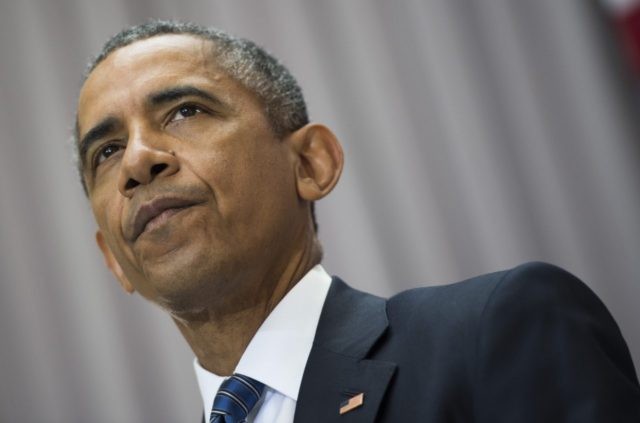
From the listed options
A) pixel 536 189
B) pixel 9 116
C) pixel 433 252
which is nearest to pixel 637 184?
pixel 536 189

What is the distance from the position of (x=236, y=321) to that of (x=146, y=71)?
56cm

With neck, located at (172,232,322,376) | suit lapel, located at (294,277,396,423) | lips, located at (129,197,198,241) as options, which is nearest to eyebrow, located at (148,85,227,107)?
lips, located at (129,197,198,241)

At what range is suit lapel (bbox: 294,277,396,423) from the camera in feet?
4.87

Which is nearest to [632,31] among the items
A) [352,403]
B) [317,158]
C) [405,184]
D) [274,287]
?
[405,184]

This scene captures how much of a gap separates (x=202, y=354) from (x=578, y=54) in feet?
7.41

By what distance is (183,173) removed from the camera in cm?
168

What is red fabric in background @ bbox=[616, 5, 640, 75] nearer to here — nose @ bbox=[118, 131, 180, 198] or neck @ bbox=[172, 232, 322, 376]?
neck @ bbox=[172, 232, 322, 376]

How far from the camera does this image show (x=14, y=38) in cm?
371

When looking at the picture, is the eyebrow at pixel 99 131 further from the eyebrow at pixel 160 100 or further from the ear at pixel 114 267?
the ear at pixel 114 267

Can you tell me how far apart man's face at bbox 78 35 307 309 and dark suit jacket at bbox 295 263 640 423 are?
27 cm

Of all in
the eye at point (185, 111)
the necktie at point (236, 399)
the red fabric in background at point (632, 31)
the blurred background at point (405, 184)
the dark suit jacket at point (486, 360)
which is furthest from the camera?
the blurred background at point (405, 184)

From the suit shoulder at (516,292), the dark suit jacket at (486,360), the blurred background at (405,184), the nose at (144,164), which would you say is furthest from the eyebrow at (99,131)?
the blurred background at (405,184)

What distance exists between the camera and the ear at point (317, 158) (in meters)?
1.96

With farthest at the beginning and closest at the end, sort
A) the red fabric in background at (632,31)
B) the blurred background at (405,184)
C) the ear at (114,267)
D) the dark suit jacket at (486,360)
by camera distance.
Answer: the blurred background at (405,184) → the red fabric in background at (632,31) → the ear at (114,267) → the dark suit jacket at (486,360)
